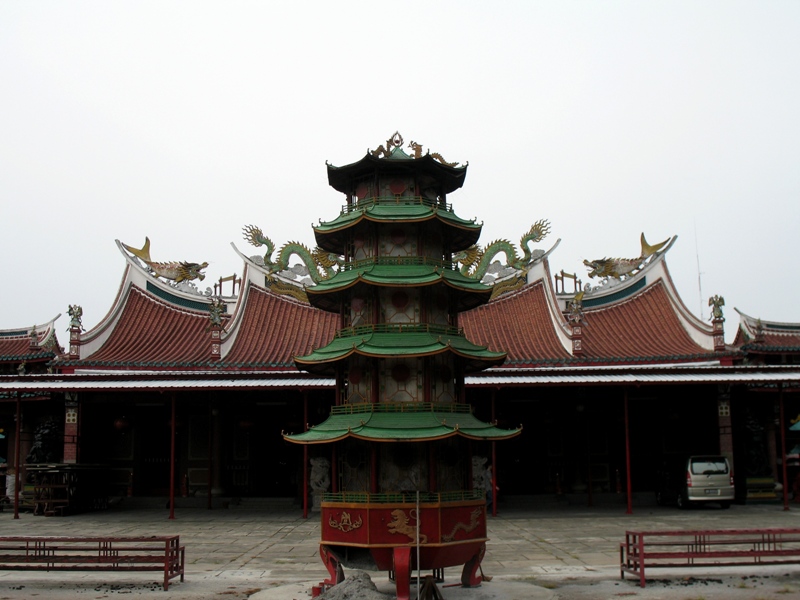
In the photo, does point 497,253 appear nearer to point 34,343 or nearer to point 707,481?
point 707,481

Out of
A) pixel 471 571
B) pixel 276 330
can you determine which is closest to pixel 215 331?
pixel 276 330

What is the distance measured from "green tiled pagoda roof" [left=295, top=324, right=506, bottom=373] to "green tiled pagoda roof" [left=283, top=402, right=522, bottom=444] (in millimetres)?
927

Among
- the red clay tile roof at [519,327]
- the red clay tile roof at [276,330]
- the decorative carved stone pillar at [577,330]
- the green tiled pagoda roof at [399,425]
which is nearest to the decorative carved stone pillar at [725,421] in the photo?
the decorative carved stone pillar at [577,330]

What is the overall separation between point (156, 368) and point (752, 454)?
2092 cm

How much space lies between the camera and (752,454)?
30016mm

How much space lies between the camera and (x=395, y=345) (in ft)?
49.9

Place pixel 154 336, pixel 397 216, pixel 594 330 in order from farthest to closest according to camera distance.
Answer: pixel 154 336
pixel 594 330
pixel 397 216

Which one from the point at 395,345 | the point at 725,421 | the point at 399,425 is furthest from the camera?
the point at 725,421

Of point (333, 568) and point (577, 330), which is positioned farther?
point (577, 330)

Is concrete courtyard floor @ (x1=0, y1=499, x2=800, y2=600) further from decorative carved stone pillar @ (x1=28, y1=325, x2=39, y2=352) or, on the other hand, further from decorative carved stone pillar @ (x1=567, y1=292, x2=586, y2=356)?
decorative carved stone pillar @ (x1=28, y1=325, x2=39, y2=352)

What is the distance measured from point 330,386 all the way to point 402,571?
40.7 feet

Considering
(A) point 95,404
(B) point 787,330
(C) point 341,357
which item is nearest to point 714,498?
(B) point 787,330

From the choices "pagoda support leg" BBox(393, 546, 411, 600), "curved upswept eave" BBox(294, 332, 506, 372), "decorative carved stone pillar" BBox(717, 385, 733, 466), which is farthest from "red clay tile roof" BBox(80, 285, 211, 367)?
"pagoda support leg" BBox(393, 546, 411, 600)

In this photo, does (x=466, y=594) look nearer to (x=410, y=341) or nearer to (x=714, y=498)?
(x=410, y=341)
